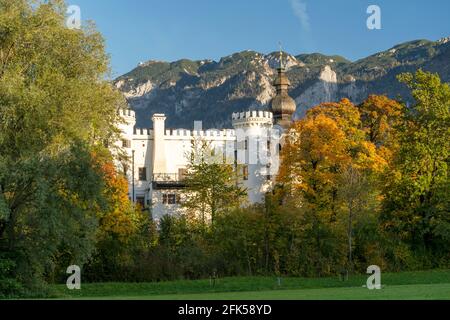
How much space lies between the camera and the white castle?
58.8 meters

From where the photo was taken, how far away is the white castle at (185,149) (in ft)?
193

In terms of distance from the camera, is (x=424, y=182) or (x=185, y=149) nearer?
(x=424, y=182)

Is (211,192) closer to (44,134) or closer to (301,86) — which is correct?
(44,134)

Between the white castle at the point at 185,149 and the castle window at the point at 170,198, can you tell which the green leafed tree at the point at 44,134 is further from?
the white castle at the point at 185,149

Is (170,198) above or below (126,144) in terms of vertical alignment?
below

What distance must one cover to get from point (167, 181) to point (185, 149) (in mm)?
5548

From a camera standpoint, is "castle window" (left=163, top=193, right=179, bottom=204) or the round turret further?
the round turret

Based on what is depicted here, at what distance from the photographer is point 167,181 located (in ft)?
190

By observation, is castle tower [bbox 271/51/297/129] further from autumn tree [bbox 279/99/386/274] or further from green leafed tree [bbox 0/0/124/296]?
green leafed tree [bbox 0/0/124/296]

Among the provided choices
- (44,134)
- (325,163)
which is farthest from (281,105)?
(44,134)

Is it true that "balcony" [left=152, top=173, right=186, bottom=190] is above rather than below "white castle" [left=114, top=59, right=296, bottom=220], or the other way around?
below

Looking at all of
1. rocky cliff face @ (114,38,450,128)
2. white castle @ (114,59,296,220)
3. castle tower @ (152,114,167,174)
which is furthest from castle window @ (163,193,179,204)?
rocky cliff face @ (114,38,450,128)

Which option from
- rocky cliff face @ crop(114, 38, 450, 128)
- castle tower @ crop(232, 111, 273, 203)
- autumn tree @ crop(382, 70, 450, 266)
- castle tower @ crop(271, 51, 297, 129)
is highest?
rocky cliff face @ crop(114, 38, 450, 128)
